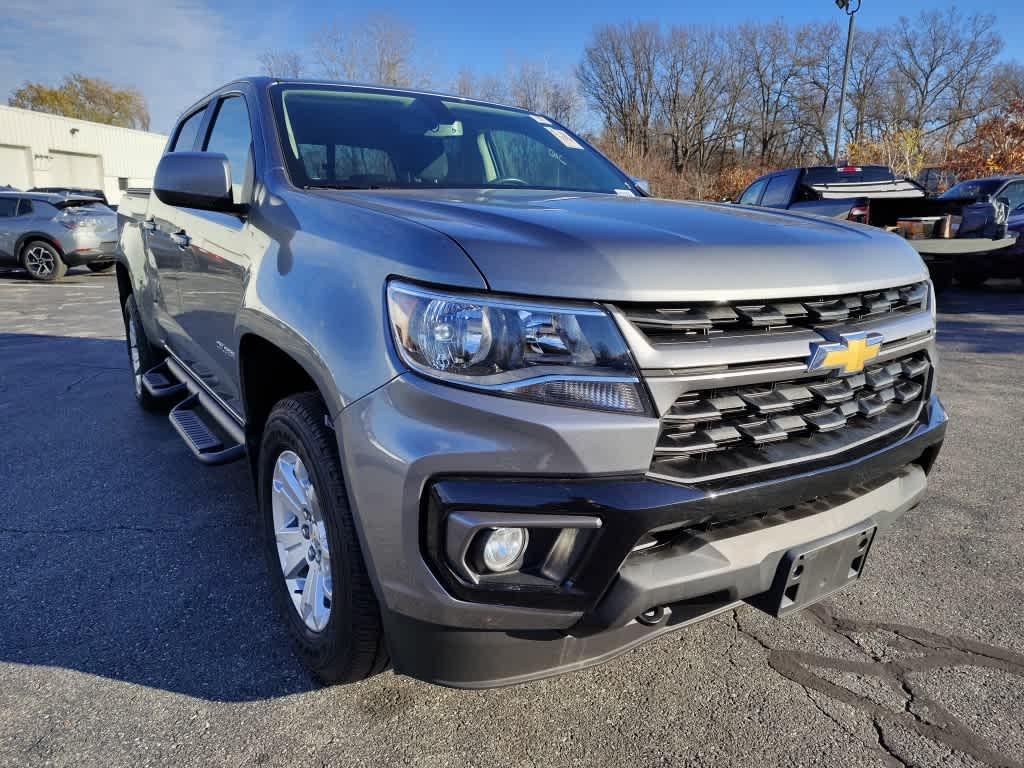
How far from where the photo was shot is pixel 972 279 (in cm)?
1082

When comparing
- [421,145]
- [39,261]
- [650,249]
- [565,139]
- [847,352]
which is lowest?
[39,261]

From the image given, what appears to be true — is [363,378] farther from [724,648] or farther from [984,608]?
[984,608]

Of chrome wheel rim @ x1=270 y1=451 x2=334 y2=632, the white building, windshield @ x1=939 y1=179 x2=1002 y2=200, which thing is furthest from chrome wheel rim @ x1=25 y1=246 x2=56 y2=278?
the white building

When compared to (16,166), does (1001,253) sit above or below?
below

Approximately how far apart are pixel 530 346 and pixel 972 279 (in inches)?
456

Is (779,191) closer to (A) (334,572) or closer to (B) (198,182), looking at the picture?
(B) (198,182)

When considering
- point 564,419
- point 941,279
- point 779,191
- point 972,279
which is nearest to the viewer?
point 564,419

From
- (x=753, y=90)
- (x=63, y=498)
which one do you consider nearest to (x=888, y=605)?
(x=63, y=498)

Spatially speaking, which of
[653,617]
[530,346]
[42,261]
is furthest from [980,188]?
[42,261]

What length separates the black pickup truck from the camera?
8.67 metres

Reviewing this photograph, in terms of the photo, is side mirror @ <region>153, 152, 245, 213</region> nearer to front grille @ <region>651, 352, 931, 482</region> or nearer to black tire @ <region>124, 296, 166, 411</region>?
front grille @ <region>651, 352, 931, 482</region>

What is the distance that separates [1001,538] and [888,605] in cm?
92

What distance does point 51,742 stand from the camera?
6.33 feet

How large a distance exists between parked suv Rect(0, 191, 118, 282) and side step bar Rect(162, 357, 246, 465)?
12.0 metres
